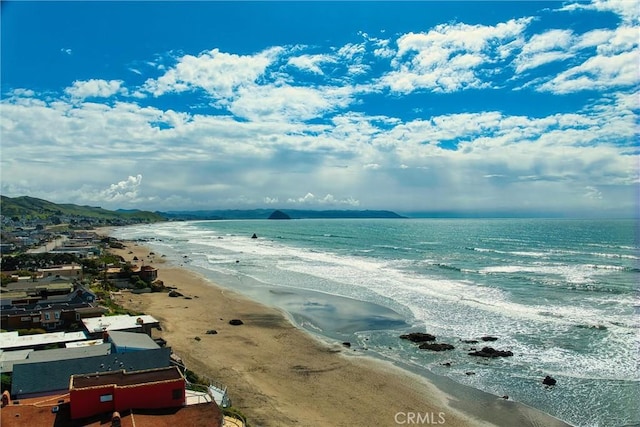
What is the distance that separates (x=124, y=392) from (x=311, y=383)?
10.6m

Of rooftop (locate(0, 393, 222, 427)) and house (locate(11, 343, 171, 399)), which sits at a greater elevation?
house (locate(11, 343, 171, 399))

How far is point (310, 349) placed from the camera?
1203 inches

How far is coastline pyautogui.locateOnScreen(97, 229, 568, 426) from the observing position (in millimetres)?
21219

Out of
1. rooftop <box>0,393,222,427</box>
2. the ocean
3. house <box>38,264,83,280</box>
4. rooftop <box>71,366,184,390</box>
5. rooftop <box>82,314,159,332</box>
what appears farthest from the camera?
house <box>38,264,83,280</box>

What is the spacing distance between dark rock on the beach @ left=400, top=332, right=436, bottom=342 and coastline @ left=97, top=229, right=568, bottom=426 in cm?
445

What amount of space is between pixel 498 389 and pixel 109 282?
4254 cm

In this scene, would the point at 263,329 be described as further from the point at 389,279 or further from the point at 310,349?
the point at 389,279

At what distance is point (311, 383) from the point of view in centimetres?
2495

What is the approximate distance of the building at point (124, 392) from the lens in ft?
54.6

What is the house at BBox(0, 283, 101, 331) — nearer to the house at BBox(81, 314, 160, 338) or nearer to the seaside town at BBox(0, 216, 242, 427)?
the seaside town at BBox(0, 216, 242, 427)

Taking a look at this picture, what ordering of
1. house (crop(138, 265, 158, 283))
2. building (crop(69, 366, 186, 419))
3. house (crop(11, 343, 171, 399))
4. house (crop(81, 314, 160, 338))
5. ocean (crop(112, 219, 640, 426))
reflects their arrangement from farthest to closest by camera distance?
house (crop(138, 265, 158, 283)) → house (crop(81, 314, 160, 338)) → ocean (crop(112, 219, 640, 426)) → house (crop(11, 343, 171, 399)) → building (crop(69, 366, 186, 419))

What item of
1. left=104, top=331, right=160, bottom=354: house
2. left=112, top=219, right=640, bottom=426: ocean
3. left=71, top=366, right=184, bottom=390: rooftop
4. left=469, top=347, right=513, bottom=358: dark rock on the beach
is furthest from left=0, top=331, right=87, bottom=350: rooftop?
left=469, top=347, right=513, bottom=358: dark rock on the beach

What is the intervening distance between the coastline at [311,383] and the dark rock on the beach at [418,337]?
4.45 metres

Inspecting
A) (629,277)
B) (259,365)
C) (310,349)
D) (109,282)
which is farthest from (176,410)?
(629,277)
